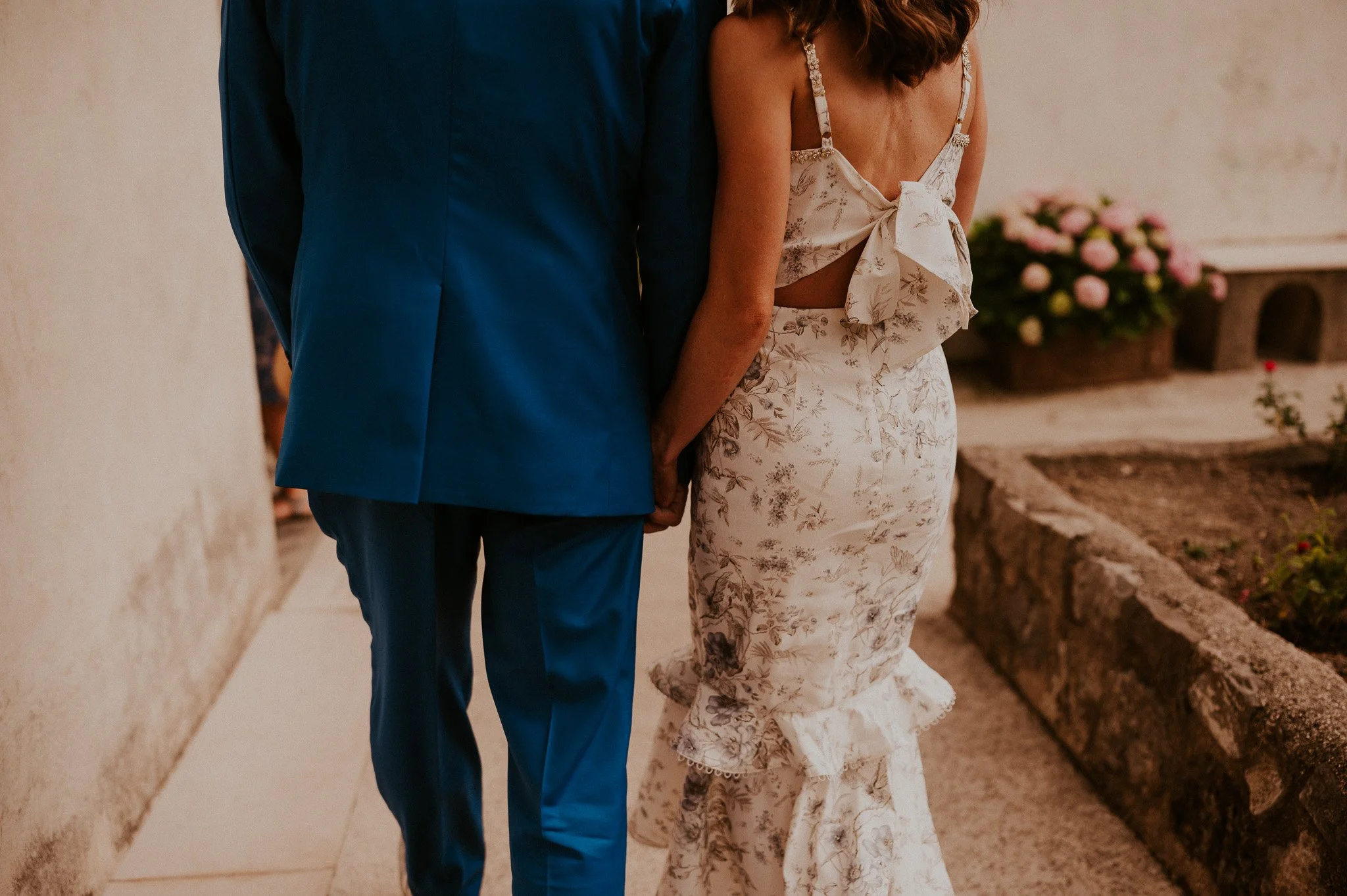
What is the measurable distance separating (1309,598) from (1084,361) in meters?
3.28

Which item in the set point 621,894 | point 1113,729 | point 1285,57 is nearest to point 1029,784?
point 1113,729

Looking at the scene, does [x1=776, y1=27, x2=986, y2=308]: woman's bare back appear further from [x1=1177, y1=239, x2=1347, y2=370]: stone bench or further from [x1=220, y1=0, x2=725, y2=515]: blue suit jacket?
[x1=1177, y1=239, x2=1347, y2=370]: stone bench

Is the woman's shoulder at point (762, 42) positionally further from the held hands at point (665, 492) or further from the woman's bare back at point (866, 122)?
the held hands at point (665, 492)

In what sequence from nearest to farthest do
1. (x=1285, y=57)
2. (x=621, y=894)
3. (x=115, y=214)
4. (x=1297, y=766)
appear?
A: (x=621, y=894) < (x=1297, y=766) < (x=115, y=214) < (x=1285, y=57)

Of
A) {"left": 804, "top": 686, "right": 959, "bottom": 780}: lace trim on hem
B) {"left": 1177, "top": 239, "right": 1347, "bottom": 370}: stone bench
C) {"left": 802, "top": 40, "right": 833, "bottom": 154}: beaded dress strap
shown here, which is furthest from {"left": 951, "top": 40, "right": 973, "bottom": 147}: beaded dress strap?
{"left": 1177, "top": 239, "right": 1347, "bottom": 370}: stone bench

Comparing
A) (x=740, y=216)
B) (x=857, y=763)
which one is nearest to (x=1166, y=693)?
(x=857, y=763)

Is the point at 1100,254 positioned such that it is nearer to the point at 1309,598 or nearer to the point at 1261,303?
the point at 1261,303

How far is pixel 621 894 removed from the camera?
61.6 inches

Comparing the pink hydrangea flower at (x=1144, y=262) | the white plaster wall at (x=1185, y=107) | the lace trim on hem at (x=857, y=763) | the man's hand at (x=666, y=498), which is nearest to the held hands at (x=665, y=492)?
the man's hand at (x=666, y=498)

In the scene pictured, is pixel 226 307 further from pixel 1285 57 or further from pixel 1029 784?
pixel 1285 57

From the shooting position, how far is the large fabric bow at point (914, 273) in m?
1.41

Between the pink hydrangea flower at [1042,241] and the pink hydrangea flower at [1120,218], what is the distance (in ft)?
0.88

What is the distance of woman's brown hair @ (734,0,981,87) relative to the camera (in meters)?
1.26

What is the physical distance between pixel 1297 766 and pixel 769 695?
84 cm
